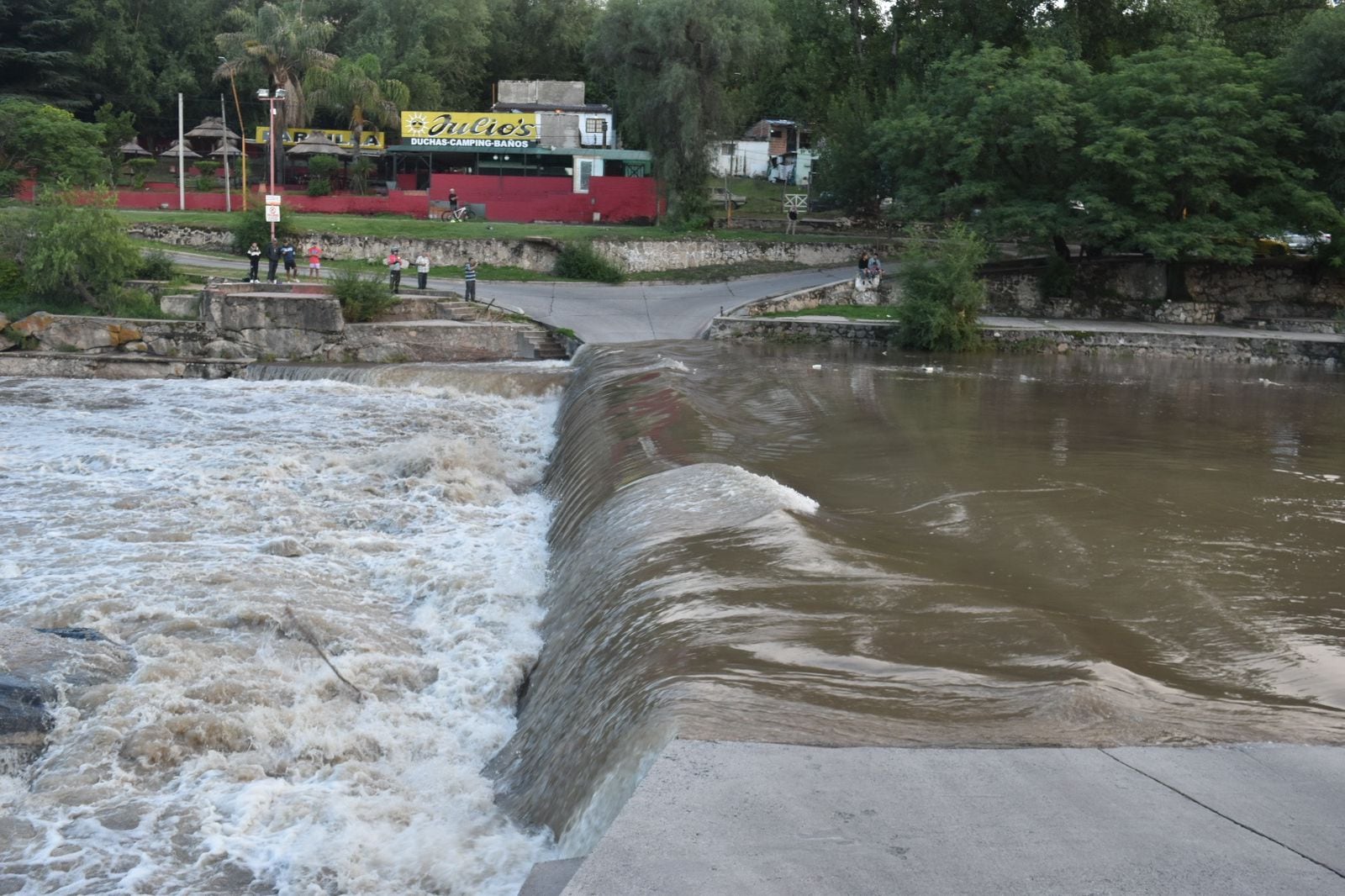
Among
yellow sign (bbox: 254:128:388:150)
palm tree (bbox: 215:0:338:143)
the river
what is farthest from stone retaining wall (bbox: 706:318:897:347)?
palm tree (bbox: 215:0:338:143)

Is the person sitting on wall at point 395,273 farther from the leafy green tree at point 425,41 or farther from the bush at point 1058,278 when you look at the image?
the leafy green tree at point 425,41

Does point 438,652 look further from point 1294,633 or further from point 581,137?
point 581,137

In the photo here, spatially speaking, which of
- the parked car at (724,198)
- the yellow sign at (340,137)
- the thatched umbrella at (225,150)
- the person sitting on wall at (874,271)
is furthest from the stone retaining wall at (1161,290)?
the thatched umbrella at (225,150)

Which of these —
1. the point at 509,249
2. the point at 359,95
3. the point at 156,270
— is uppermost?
the point at 359,95

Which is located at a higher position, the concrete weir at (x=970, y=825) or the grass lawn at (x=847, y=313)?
the grass lawn at (x=847, y=313)

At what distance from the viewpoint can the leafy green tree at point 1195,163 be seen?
31.4 m

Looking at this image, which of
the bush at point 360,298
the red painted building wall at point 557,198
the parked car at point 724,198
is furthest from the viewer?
the parked car at point 724,198

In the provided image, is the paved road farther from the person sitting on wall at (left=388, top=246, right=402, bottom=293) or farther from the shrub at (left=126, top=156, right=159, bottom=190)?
the shrub at (left=126, top=156, right=159, bottom=190)

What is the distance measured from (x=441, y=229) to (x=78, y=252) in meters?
13.2

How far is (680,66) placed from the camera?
3966 cm

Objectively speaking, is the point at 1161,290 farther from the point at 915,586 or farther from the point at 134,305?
the point at 915,586

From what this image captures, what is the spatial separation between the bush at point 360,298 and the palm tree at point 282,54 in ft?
75.9

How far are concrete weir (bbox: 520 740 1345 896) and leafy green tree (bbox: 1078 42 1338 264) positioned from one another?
28.1 metres

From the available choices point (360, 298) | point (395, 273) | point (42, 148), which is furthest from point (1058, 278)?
point (42, 148)
